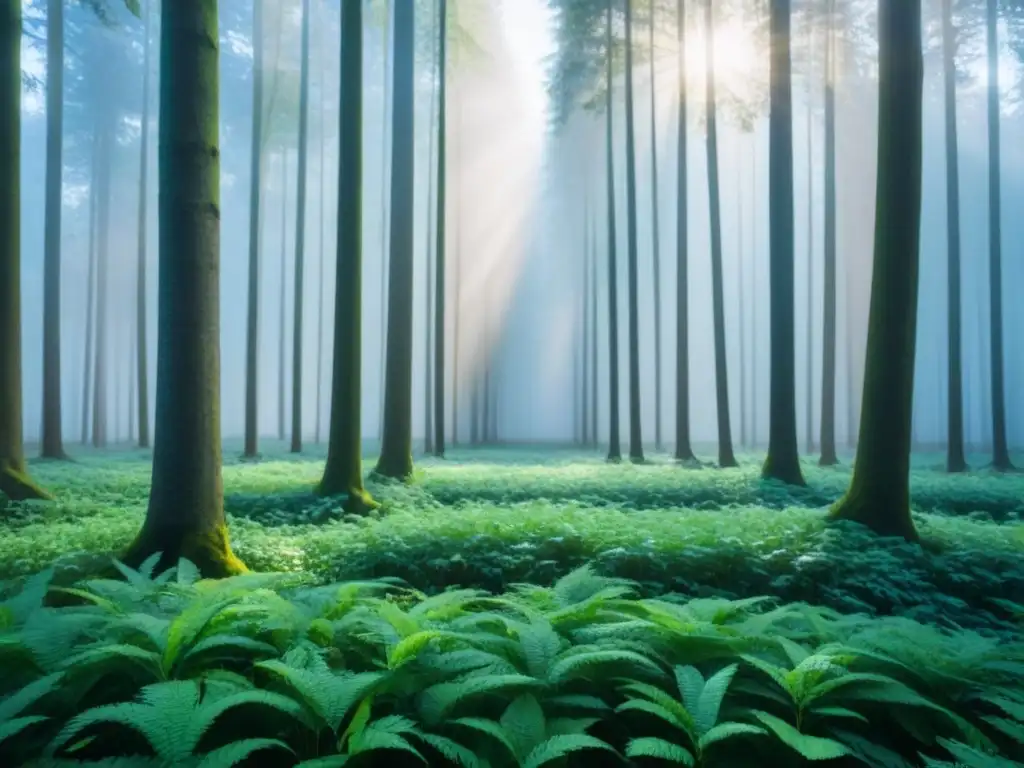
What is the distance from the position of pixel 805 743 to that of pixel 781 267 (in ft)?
41.2

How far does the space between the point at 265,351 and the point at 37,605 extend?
5987 cm

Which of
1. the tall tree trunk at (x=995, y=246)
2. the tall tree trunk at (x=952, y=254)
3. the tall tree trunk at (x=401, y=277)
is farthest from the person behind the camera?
the tall tree trunk at (x=995, y=246)

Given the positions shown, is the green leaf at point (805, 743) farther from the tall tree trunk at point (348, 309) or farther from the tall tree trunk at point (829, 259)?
the tall tree trunk at point (829, 259)

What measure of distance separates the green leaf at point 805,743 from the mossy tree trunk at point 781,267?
35.9 ft

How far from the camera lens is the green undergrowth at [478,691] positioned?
2.31 meters

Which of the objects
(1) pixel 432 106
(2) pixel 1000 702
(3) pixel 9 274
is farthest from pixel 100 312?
(2) pixel 1000 702

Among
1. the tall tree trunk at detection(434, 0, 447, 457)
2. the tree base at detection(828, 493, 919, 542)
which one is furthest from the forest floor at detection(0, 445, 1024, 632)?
the tall tree trunk at detection(434, 0, 447, 457)

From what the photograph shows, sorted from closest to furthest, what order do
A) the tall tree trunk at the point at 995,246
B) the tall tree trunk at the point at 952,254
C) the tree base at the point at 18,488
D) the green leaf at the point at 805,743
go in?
the green leaf at the point at 805,743
the tree base at the point at 18,488
the tall tree trunk at the point at 952,254
the tall tree trunk at the point at 995,246

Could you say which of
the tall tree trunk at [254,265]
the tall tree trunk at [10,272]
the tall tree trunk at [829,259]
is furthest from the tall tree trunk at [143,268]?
the tall tree trunk at [829,259]

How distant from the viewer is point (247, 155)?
124 ft

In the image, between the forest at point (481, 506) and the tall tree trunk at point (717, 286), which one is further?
the tall tree trunk at point (717, 286)

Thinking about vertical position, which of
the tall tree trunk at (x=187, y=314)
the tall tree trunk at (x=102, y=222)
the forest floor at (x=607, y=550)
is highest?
the tall tree trunk at (x=102, y=222)

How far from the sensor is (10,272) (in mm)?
9789

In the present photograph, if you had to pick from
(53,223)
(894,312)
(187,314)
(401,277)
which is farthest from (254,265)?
(894,312)
